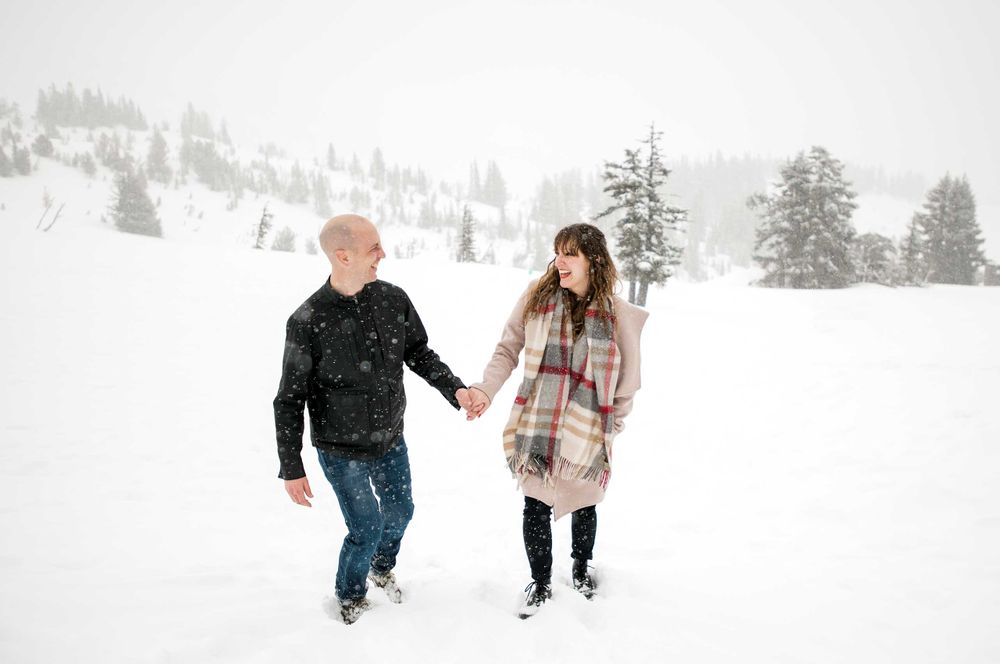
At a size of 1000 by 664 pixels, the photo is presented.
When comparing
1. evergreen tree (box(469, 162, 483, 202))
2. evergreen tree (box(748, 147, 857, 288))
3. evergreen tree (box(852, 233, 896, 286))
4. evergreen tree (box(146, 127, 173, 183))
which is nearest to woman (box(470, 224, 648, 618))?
evergreen tree (box(748, 147, 857, 288))

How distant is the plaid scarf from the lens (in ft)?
9.25

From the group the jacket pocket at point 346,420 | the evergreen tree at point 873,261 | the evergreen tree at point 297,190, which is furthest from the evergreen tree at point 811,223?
the evergreen tree at point 297,190

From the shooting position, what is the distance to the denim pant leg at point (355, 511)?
8.77 ft

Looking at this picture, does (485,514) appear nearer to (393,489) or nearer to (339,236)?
(393,489)

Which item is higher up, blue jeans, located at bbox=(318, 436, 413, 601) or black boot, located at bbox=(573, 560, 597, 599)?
blue jeans, located at bbox=(318, 436, 413, 601)

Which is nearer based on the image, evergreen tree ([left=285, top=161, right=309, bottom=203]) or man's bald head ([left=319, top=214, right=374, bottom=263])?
man's bald head ([left=319, top=214, right=374, bottom=263])

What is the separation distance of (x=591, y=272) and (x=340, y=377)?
5.18 feet

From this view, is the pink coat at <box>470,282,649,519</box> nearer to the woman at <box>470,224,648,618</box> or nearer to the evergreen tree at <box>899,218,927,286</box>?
the woman at <box>470,224,648,618</box>

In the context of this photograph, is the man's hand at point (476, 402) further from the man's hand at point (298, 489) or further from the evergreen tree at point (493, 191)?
the evergreen tree at point (493, 191)

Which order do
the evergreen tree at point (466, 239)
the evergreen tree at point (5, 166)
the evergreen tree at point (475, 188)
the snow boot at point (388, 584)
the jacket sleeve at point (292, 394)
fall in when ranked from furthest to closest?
the evergreen tree at point (475, 188) < the evergreen tree at point (5, 166) < the evergreen tree at point (466, 239) < the snow boot at point (388, 584) < the jacket sleeve at point (292, 394)

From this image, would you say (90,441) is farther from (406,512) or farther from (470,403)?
(470,403)

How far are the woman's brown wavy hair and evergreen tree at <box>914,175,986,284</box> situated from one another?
132 ft

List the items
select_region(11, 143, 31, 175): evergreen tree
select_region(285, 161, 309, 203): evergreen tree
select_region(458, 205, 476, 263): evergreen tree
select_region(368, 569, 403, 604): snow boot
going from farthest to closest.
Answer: select_region(285, 161, 309, 203): evergreen tree, select_region(11, 143, 31, 175): evergreen tree, select_region(458, 205, 476, 263): evergreen tree, select_region(368, 569, 403, 604): snow boot

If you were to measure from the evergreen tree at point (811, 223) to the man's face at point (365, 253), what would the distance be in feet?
88.4
